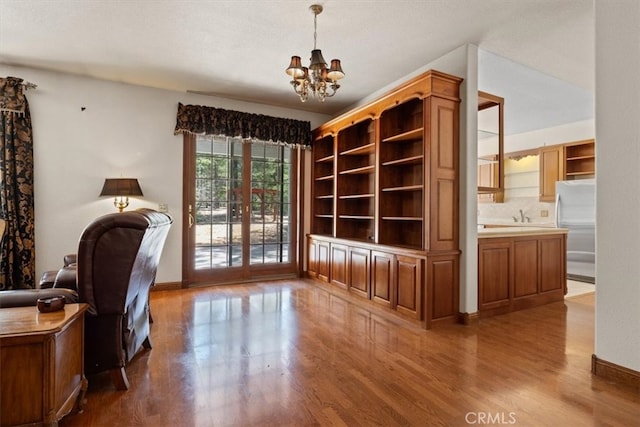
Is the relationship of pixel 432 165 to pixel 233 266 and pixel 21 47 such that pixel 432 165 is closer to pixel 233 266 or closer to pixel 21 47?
pixel 233 266

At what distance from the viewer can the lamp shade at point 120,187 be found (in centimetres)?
420

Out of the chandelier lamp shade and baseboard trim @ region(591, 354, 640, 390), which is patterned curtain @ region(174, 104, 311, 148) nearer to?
the chandelier lamp shade

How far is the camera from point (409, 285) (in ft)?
11.2

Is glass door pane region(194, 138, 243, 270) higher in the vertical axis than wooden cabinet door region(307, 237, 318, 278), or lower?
higher

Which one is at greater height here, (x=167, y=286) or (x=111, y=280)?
(x=111, y=280)

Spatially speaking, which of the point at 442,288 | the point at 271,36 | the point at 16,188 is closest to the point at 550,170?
the point at 442,288

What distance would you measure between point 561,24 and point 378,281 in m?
3.06

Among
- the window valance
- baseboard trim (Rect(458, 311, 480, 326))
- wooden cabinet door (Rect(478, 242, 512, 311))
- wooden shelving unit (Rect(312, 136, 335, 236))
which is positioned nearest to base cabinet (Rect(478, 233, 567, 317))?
wooden cabinet door (Rect(478, 242, 512, 311))

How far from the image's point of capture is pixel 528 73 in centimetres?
409

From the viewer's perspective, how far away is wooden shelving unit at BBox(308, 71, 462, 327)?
10.8 ft

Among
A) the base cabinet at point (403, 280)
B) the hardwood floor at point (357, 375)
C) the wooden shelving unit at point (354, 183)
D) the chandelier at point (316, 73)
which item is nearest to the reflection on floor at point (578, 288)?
the hardwood floor at point (357, 375)

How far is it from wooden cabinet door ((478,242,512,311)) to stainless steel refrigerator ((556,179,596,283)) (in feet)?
8.24

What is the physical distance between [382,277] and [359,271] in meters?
0.46

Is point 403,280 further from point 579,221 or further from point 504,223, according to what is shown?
point 504,223
